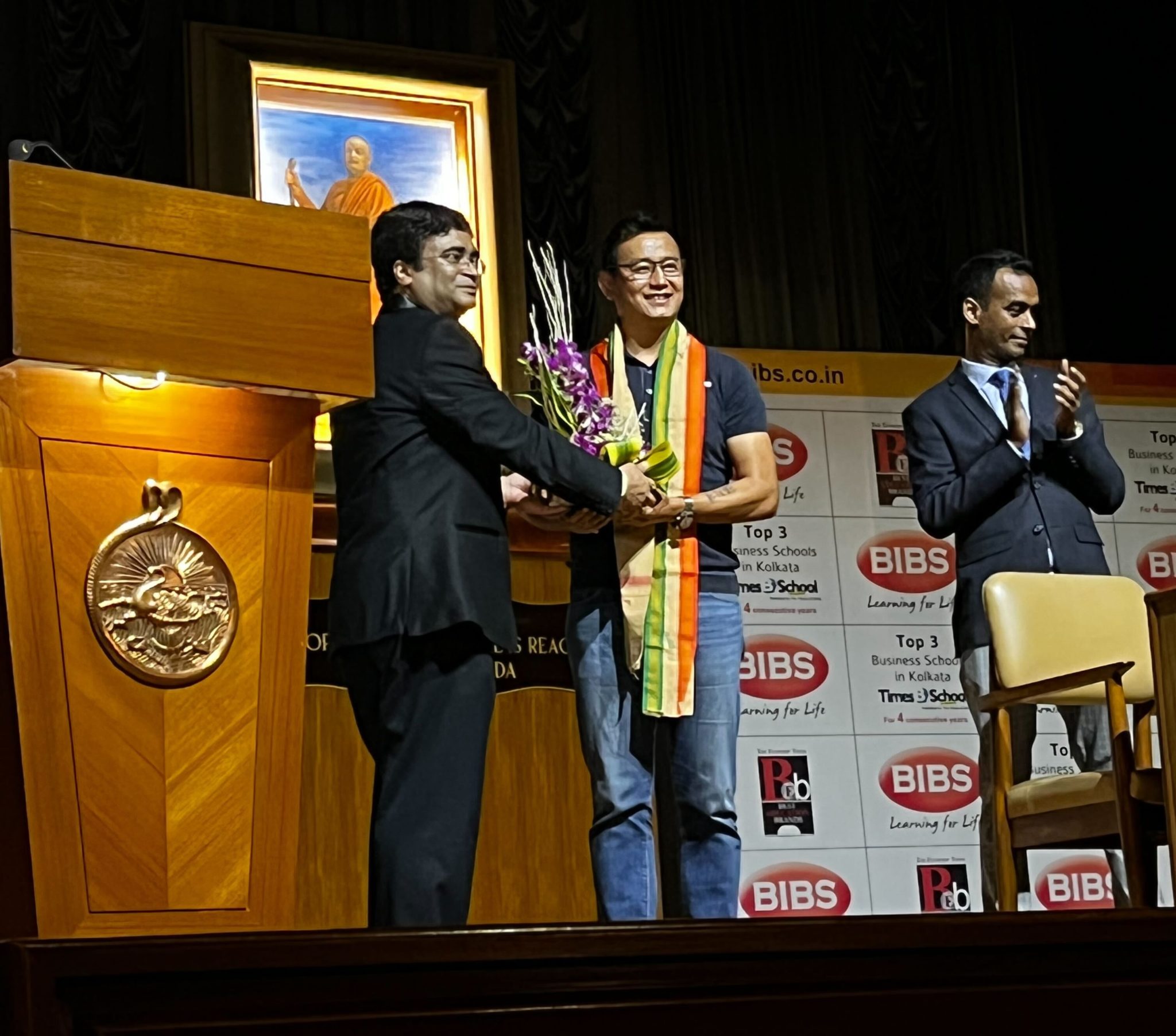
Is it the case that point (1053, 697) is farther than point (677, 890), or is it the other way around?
point (1053, 697)

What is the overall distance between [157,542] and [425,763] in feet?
1.75

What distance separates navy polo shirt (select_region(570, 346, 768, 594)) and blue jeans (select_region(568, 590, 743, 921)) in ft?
0.15

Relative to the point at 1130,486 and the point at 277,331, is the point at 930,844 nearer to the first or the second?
the point at 1130,486

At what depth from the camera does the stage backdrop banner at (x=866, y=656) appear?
5.17 m

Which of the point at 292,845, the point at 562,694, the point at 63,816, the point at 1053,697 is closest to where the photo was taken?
the point at 63,816

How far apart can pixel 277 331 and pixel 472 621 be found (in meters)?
0.51

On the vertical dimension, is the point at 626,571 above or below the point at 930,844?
above

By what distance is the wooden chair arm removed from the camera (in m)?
3.24

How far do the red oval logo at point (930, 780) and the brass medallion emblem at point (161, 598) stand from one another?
11.1 feet

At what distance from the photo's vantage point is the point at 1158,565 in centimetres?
569

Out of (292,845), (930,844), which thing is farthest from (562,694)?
(292,845)

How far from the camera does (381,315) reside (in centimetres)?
280

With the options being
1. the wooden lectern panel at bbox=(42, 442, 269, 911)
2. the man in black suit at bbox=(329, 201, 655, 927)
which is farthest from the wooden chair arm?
the wooden lectern panel at bbox=(42, 442, 269, 911)

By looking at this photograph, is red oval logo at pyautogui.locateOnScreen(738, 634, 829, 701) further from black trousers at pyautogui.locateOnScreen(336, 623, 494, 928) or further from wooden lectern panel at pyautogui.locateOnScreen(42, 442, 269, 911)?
wooden lectern panel at pyautogui.locateOnScreen(42, 442, 269, 911)
